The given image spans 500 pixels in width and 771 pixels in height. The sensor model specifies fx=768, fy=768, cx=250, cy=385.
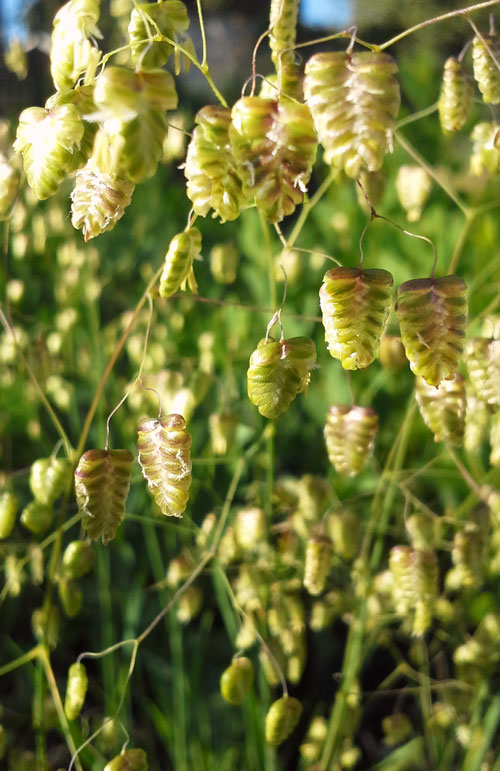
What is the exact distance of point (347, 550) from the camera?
1.00 metres

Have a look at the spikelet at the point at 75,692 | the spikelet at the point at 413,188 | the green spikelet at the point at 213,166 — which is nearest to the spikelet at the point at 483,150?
the spikelet at the point at 413,188

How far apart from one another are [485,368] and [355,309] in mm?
277

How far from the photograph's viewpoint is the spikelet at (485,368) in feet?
2.29

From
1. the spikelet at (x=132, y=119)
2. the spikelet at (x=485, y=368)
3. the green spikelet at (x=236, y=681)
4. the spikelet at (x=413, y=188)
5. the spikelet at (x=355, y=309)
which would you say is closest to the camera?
the spikelet at (x=132, y=119)

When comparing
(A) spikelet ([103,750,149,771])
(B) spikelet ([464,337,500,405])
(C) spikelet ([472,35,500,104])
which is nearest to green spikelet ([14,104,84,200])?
(C) spikelet ([472,35,500,104])

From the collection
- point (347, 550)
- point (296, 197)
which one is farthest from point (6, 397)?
point (296, 197)

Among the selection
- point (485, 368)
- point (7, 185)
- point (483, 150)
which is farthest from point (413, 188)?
point (7, 185)

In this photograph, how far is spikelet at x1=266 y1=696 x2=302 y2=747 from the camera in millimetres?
807

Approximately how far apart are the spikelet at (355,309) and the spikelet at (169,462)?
13 cm

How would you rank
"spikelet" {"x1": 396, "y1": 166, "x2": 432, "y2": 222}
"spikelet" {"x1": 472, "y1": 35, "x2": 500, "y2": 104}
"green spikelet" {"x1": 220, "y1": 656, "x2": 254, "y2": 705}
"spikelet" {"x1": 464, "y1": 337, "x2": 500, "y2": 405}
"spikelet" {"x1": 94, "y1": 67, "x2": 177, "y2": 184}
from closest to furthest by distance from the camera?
"spikelet" {"x1": 94, "y1": 67, "x2": 177, "y2": 184} → "spikelet" {"x1": 472, "y1": 35, "x2": 500, "y2": 104} → "spikelet" {"x1": 464, "y1": 337, "x2": 500, "y2": 405} → "green spikelet" {"x1": 220, "y1": 656, "x2": 254, "y2": 705} → "spikelet" {"x1": 396, "y1": 166, "x2": 432, "y2": 222}

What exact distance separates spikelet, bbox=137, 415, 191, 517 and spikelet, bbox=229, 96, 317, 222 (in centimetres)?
19

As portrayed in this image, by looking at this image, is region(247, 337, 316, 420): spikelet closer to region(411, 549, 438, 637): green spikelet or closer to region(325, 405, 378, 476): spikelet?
region(325, 405, 378, 476): spikelet

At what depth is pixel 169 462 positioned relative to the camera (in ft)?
1.78

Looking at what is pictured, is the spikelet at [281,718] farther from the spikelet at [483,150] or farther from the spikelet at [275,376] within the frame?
the spikelet at [483,150]
